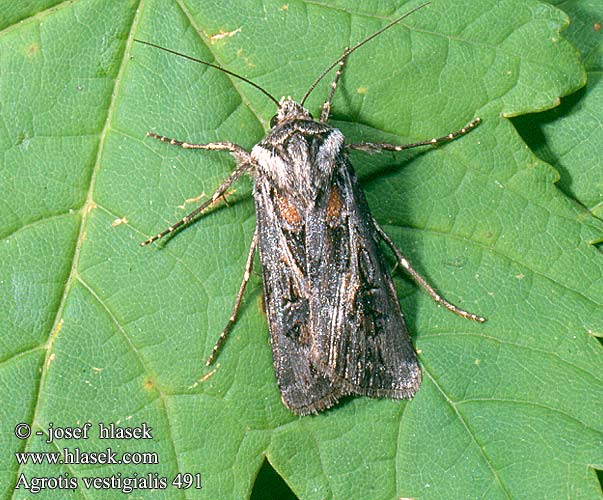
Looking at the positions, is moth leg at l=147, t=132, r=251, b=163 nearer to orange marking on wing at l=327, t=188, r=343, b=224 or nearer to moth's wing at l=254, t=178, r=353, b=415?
moth's wing at l=254, t=178, r=353, b=415

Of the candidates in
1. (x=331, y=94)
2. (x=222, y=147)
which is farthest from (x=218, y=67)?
(x=331, y=94)

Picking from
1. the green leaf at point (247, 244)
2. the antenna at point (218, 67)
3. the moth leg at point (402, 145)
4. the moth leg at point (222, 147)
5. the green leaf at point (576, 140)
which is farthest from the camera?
the green leaf at point (576, 140)

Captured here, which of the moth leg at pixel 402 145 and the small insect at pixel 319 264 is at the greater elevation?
the moth leg at pixel 402 145

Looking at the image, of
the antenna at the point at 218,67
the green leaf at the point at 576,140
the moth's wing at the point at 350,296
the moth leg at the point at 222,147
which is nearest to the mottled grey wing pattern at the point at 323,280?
the moth's wing at the point at 350,296

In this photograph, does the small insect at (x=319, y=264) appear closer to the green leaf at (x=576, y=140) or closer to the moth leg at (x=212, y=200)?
the moth leg at (x=212, y=200)

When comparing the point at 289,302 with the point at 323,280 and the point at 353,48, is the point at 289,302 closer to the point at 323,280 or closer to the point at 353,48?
the point at 323,280

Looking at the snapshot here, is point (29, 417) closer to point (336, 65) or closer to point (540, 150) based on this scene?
point (336, 65)
